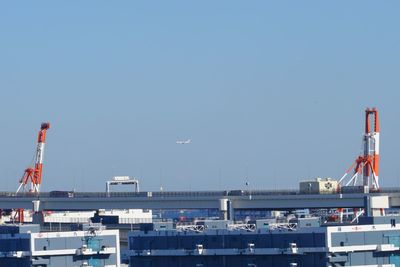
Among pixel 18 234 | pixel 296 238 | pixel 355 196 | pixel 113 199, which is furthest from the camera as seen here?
pixel 113 199

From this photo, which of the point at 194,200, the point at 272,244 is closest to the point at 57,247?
the point at 272,244

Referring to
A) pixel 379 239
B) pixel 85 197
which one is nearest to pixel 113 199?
pixel 85 197

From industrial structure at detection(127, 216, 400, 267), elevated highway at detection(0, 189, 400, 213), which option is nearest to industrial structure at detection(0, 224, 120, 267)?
industrial structure at detection(127, 216, 400, 267)

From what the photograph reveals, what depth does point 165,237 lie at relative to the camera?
4486 inches

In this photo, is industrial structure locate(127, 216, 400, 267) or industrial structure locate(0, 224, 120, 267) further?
industrial structure locate(0, 224, 120, 267)

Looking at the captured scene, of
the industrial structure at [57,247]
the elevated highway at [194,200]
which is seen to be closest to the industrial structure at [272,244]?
the industrial structure at [57,247]

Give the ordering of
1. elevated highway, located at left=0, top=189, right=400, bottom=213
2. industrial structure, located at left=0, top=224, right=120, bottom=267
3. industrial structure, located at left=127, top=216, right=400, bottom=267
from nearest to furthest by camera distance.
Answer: industrial structure, located at left=127, top=216, right=400, bottom=267
industrial structure, located at left=0, top=224, right=120, bottom=267
elevated highway, located at left=0, top=189, right=400, bottom=213

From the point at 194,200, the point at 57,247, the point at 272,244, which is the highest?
the point at 194,200

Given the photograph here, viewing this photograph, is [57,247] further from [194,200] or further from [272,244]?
[194,200]

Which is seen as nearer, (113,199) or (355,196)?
(355,196)

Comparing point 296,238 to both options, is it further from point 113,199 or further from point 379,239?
point 113,199

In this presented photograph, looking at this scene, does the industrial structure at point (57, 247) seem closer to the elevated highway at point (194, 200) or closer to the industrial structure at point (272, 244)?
the industrial structure at point (272, 244)

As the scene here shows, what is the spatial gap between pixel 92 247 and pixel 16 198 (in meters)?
78.9

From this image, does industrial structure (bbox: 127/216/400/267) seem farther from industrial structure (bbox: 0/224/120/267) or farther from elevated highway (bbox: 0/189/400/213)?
elevated highway (bbox: 0/189/400/213)
